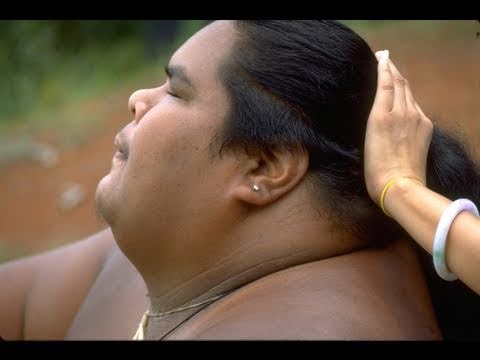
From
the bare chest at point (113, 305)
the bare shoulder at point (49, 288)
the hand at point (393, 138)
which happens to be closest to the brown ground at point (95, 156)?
the bare shoulder at point (49, 288)

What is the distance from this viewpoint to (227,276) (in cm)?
237

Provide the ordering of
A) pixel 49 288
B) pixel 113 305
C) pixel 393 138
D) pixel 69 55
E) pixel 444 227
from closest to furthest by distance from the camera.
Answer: pixel 444 227, pixel 393 138, pixel 113 305, pixel 49 288, pixel 69 55

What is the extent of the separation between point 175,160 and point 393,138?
523 mm

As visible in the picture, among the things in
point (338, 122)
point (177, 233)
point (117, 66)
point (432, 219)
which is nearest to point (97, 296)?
point (177, 233)

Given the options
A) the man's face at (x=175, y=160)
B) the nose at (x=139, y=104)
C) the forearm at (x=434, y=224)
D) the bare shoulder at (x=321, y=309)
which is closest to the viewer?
the forearm at (x=434, y=224)

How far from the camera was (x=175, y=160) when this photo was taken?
92.0 inches

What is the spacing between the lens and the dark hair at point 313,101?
229cm

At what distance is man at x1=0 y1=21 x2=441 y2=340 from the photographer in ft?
7.40

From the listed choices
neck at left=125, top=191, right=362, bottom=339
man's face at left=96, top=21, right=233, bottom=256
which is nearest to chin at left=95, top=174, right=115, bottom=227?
man's face at left=96, top=21, right=233, bottom=256

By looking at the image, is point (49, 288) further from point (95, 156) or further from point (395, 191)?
point (95, 156)

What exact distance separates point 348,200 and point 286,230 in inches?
6.6

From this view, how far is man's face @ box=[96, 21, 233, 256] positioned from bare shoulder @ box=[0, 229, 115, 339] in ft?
2.09

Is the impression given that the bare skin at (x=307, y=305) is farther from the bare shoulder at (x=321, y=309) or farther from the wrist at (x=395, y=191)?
the wrist at (x=395, y=191)

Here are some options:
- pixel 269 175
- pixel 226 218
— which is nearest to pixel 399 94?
pixel 269 175
